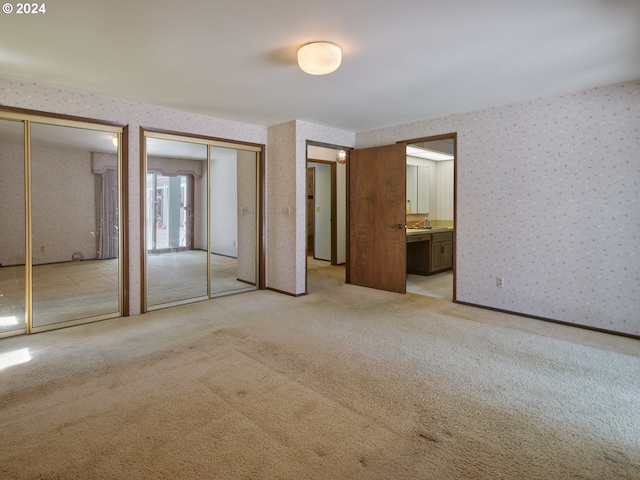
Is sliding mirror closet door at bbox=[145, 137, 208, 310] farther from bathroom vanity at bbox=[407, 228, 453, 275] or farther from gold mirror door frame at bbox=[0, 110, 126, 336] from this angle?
bathroom vanity at bbox=[407, 228, 453, 275]

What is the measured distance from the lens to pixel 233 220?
17.9ft

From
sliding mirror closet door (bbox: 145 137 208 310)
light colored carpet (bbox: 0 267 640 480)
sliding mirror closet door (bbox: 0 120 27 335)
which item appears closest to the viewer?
light colored carpet (bbox: 0 267 640 480)

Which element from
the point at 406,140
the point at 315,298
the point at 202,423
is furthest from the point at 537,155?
the point at 202,423

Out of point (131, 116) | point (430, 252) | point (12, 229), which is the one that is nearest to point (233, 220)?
point (131, 116)

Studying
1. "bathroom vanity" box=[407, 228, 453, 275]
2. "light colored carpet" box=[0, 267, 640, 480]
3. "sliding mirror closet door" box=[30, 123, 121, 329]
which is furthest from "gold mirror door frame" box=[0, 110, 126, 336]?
"bathroom vanity" box=[407, 228, 453, 275]

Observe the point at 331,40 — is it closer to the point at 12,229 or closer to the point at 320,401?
the point at 320,401

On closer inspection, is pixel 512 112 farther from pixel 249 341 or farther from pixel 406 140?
pixel 249 341

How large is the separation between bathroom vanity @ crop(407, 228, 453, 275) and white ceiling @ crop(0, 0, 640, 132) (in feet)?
9.17

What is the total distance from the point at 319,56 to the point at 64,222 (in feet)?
10.7

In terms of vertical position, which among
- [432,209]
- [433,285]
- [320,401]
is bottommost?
[320,401]

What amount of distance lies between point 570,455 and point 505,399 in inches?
22.0

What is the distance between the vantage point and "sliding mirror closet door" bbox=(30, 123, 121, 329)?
12.3ft

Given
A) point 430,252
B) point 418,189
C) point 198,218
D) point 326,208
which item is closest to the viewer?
point 198,218

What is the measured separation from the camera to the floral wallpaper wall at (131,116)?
3553mm
